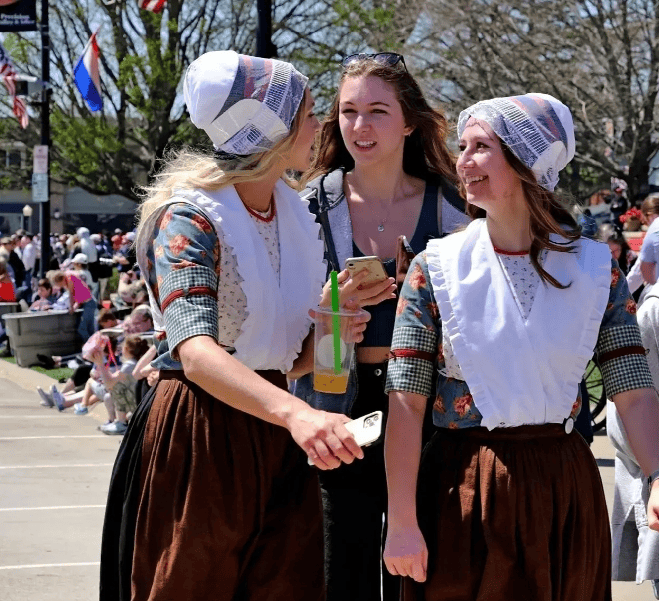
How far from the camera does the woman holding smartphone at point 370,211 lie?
377cm

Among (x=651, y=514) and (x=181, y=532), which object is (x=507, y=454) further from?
(x=181, y=532)

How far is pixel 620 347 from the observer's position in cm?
295

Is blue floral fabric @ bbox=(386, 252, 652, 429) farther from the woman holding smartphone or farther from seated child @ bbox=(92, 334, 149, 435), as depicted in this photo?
seated child @ bbox=(92, 334, 149, 435)

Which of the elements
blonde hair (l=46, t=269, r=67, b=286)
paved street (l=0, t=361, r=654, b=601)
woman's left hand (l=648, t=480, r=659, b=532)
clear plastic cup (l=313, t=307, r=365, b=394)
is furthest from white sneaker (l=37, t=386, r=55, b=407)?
woman's left hand (l=648, t=480, r=659, b=532)

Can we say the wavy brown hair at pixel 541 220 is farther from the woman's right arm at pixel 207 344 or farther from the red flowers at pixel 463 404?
the woman's right arm at pixel 207 344

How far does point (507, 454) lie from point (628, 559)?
2444mm

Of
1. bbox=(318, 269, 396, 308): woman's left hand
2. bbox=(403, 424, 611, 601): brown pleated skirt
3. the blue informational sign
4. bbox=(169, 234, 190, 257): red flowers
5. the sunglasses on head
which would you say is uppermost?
the blue informational sign

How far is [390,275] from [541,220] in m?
0.96

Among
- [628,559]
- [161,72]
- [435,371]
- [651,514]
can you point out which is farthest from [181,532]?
[161,72]

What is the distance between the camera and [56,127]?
30750 mm

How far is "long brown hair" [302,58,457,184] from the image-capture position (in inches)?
153

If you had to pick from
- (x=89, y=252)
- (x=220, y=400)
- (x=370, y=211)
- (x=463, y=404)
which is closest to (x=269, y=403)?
(x=220, y=400)

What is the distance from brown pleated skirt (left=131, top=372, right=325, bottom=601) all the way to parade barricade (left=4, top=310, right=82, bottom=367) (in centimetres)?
1317

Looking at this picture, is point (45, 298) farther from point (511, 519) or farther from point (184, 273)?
point (511, 519)
